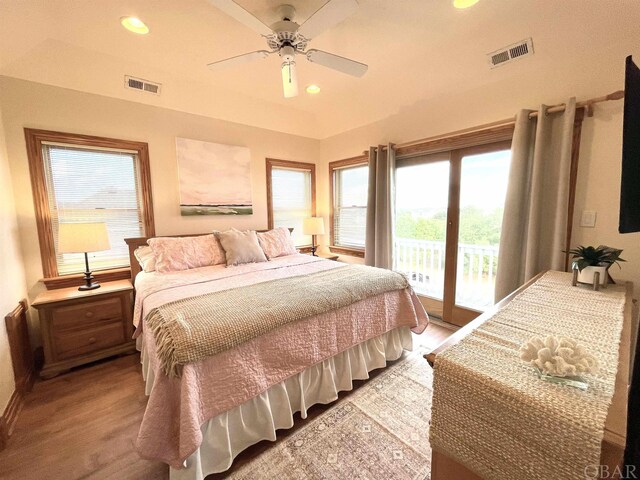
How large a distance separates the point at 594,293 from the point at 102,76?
164 inches

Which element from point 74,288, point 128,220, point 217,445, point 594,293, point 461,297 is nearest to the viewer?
point 217,445

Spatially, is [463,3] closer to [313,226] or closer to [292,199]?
[313,226]

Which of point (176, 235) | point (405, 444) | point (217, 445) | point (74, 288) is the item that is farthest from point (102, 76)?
point (405, 444)

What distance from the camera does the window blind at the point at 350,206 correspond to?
3.86m

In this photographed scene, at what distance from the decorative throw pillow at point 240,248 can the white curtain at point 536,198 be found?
2383 millimetres

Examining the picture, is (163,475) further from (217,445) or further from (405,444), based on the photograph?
(405,444)

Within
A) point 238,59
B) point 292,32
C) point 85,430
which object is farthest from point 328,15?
point 85,430

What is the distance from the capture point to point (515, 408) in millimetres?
665

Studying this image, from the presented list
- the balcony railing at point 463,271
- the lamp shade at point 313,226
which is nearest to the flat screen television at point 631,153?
the balcony railing at point 463,271

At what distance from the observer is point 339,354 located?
1874 mm

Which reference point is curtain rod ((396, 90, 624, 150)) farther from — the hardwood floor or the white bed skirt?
the hardwood floor

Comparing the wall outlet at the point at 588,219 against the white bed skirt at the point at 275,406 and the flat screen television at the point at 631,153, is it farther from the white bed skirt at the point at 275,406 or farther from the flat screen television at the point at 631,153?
the white bed skirt at the point at 275,406

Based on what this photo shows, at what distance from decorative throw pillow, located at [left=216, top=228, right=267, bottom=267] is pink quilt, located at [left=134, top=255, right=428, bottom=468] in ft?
0.79

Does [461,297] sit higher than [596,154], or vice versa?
[596,154]
